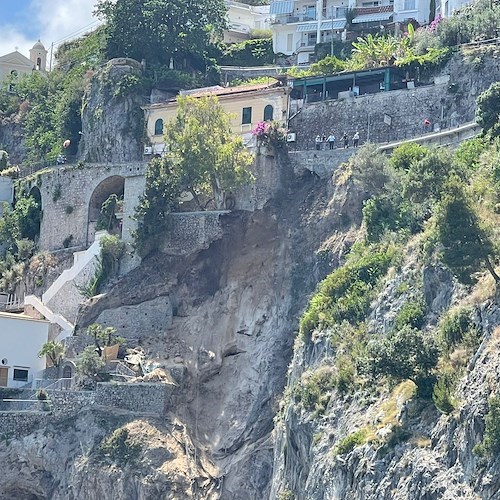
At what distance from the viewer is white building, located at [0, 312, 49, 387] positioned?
239ft

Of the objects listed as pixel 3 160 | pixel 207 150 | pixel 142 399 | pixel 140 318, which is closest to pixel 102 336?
pixel 140 318

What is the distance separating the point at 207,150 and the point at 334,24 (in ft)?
67.7

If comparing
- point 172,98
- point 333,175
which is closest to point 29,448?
point 333,175

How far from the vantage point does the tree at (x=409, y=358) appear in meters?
52.5

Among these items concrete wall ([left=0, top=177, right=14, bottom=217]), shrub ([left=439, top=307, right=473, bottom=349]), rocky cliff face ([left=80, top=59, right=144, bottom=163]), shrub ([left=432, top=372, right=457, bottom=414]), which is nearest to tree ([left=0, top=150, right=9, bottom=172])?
concrete wall ([left=0, top=177, right=14, bottom=217])

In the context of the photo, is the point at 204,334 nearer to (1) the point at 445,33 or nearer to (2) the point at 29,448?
(2) the point at 29,448

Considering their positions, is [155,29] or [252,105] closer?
[252,105]

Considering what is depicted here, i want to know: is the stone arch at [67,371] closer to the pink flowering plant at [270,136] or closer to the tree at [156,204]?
the tree at [156,204]

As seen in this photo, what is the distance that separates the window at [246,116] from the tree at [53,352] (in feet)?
45.9

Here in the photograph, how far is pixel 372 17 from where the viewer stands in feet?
295

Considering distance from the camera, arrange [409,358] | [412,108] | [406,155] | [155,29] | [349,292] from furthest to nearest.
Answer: [155,29]
[412,108]
[406,155]
[349,292]
[409,358]

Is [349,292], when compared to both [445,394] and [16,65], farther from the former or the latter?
[16,65]

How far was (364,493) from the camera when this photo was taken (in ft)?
170

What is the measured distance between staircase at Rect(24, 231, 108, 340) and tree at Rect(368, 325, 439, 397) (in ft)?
81.1
